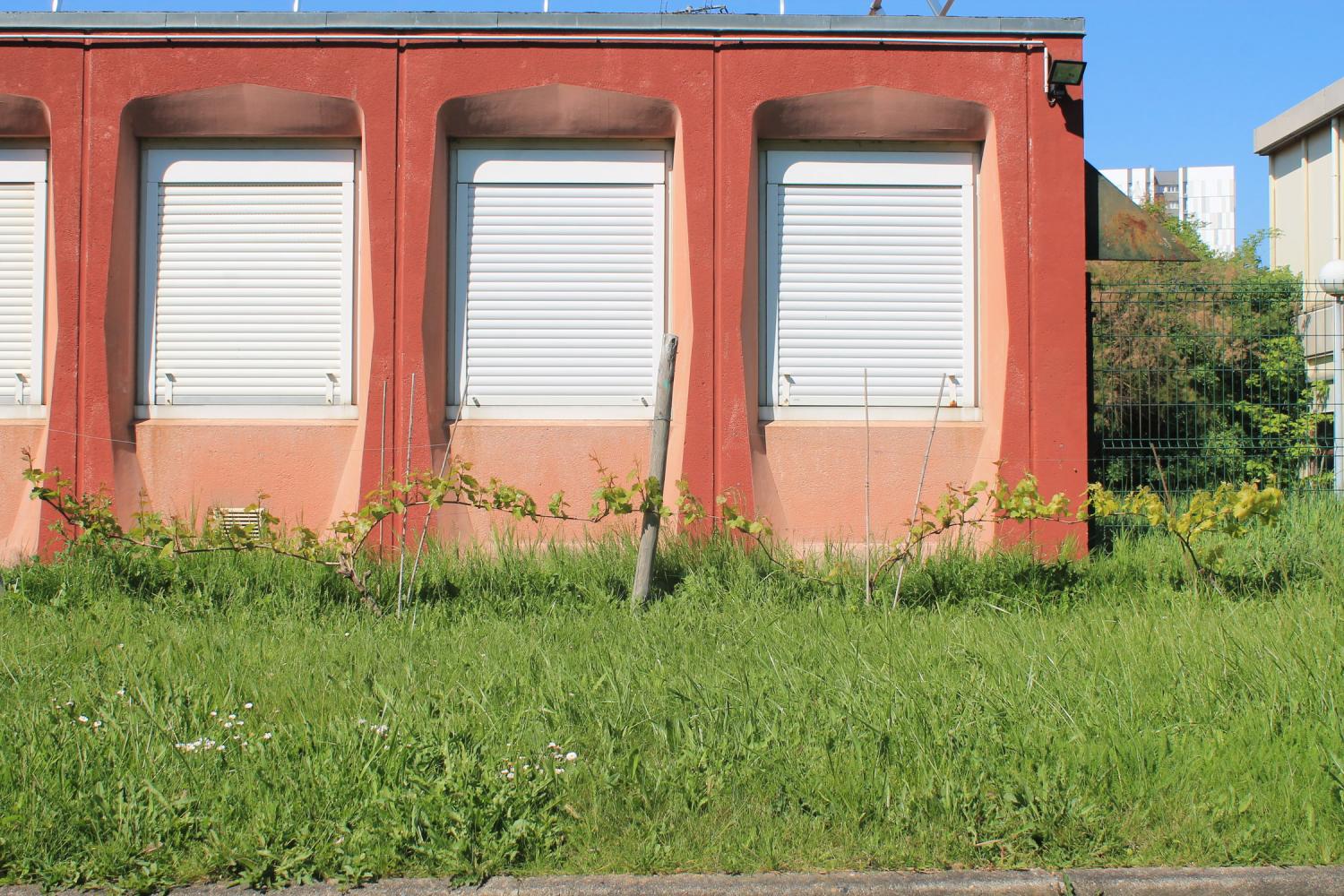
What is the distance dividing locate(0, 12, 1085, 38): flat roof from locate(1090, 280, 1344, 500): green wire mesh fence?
97.4 inches

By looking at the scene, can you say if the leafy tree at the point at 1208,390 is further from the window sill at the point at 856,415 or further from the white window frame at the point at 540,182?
the white window frame at the point at 540,182

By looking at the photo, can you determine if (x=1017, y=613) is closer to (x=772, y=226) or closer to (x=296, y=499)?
(x=772, y=226)

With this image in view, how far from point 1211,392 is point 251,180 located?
26.4 ft

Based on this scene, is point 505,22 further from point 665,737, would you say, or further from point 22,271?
point 665,737

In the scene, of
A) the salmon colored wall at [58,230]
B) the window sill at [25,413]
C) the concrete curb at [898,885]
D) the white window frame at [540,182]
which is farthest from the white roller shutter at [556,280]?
the concrete curb at [898,885]

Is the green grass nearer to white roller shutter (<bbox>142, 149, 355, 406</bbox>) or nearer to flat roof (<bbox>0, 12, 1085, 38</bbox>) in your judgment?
white roller shutter (<bbox>142, 149, 355, 406</bbox>)

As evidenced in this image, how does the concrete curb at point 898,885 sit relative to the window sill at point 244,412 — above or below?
below

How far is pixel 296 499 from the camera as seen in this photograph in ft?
26.6

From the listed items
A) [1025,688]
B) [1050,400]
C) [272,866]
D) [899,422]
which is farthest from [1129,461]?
[272,866]

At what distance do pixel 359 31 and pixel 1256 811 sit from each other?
768 centimetres

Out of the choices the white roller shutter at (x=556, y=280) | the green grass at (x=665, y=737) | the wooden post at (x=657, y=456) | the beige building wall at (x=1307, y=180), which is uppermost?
the beige building wall at (x=1307, y=180)

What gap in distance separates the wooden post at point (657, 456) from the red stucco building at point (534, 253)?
1.74 meters

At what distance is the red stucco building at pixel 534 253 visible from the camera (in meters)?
7.97

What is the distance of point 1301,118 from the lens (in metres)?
17.2
